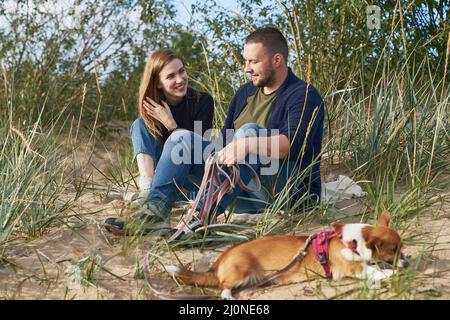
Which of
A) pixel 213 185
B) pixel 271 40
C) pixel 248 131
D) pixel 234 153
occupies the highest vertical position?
pixel 271 40

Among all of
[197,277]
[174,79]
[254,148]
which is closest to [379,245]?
[197,277]

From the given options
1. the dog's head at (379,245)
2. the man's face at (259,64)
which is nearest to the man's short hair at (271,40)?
the man's face at (259,64)

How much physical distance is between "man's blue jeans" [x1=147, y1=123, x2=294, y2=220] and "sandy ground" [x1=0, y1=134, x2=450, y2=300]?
196 millimetres

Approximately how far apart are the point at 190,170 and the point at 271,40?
88 cm

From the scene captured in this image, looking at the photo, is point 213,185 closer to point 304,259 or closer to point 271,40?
point 304,259

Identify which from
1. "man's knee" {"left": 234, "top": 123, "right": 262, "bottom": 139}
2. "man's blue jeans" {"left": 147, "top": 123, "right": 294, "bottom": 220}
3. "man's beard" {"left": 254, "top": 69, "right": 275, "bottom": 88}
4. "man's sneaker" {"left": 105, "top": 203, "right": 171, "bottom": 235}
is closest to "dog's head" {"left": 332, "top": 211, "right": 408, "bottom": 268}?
"man's blue jeans" {"left": 147, "top": 123, "right": 294, "bottom": 220}

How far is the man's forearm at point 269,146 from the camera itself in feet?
11.8

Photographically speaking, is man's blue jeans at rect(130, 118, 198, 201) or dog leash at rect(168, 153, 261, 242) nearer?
dog leash at rect(168, 153, 261, 242)

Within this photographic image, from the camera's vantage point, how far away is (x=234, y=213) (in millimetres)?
3922

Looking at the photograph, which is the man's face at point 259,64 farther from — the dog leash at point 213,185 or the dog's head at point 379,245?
the dog's head at point 379,245

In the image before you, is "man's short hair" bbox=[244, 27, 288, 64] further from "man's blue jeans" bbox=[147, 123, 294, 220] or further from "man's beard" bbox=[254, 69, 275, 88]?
"man's blue jeans" bbox=[147, 123, 294, 220]

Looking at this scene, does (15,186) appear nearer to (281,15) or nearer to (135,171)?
(135,171)

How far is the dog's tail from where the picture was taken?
2.98 m

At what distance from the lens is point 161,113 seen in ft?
14.0
